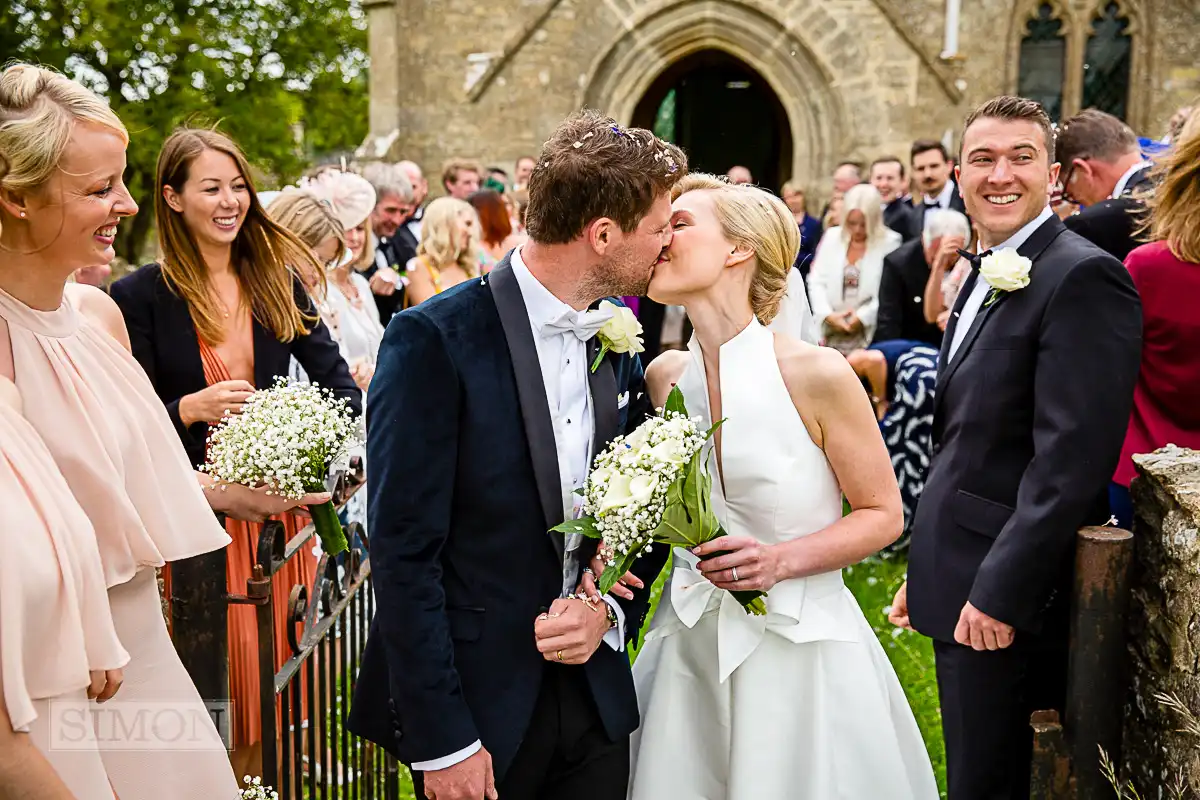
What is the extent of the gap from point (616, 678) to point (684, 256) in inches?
45.1

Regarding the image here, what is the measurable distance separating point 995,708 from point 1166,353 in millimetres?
1424

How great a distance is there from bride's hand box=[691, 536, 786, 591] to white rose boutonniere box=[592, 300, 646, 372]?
0.53 meters

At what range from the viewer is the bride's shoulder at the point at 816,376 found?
2.99 metres

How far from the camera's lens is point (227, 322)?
412 cm

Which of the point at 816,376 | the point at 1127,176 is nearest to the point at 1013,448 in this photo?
the point at 816,376

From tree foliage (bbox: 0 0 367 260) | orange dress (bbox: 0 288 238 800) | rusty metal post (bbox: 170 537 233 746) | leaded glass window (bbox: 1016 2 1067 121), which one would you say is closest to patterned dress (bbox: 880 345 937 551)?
rusty metal post (bbox: 170 537 233 746)

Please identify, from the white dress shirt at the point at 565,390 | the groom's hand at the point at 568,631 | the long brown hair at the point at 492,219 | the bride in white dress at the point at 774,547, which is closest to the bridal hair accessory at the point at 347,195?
the long brown hair at the point at 492,219

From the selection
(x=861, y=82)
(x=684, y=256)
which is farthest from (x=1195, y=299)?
(x=861, y=82)

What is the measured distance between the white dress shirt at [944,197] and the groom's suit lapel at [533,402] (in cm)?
812

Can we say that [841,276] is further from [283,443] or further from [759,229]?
[283,443]

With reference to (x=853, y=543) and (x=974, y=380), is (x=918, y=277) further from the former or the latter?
(x=853, y=543)

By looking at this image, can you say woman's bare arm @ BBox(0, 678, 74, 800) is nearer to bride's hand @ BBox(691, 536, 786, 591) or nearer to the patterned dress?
bride's hand @ BBox(691, 536, 786, 591)

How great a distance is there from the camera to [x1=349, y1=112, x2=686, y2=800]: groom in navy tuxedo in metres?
2.47

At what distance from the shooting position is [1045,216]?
338cm
